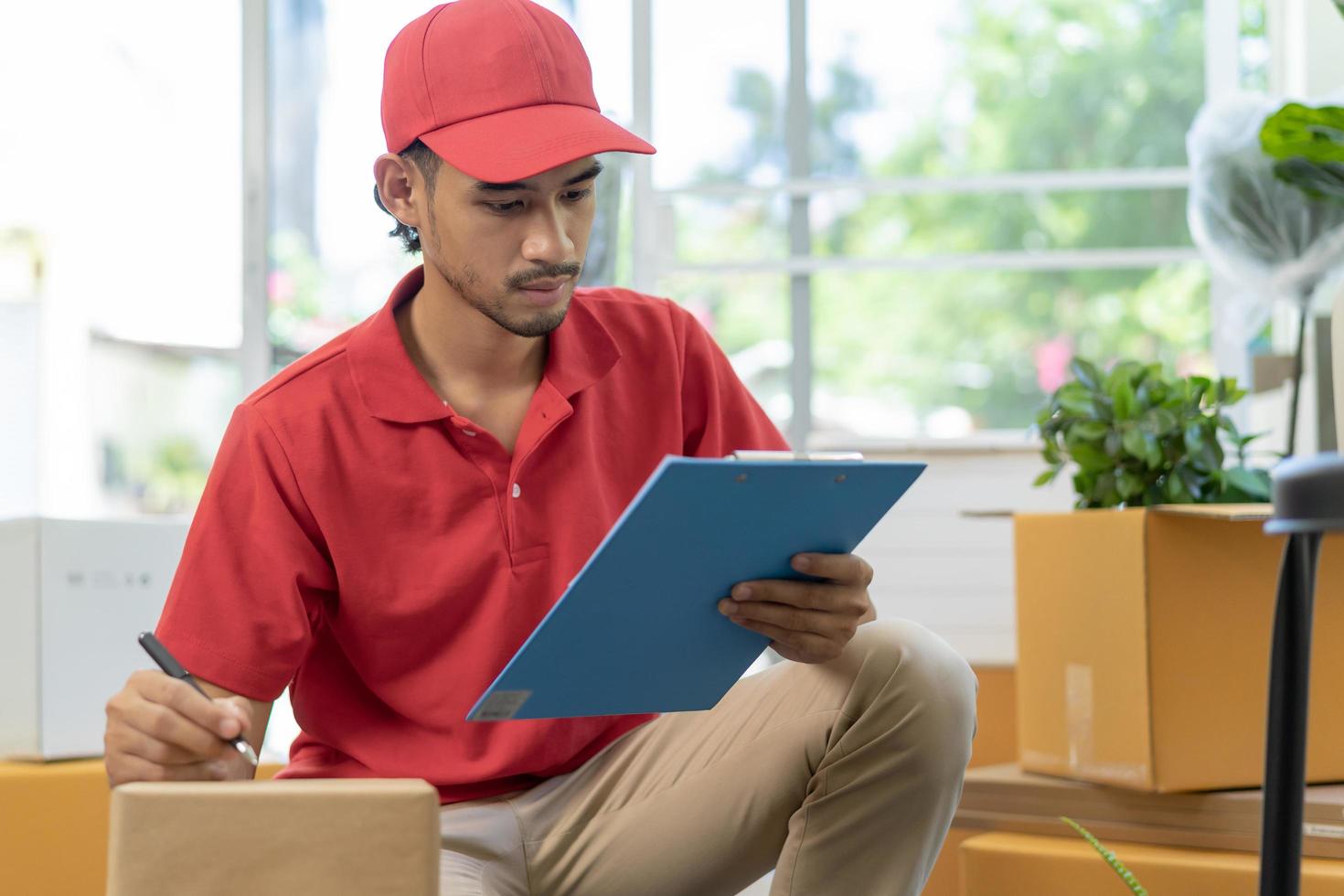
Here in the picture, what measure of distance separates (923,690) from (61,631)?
3.48 ft

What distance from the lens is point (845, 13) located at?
300 centimetres

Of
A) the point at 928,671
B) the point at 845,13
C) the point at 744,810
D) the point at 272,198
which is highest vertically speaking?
the point at 845,13

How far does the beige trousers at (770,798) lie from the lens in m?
1.15

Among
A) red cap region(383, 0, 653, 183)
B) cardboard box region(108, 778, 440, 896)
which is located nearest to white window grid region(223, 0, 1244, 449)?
red cap region(383, 0, 653, 183)

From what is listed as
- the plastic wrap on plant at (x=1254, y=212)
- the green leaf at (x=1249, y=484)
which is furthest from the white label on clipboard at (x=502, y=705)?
the plastic wrap on plant at (x=1254, y=212)

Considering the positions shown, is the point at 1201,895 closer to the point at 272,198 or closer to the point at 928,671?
the point at 928,671

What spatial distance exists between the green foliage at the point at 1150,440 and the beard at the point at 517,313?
0.68m

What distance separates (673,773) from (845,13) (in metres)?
2.19

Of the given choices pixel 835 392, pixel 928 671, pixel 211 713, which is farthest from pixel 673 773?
pixel 835 392

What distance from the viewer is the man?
1154mm

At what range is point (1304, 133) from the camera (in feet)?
6.22

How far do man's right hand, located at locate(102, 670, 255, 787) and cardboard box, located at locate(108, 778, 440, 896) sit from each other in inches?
6.7

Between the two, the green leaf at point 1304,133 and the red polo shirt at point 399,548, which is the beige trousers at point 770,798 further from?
the green leaf at point 1304,133

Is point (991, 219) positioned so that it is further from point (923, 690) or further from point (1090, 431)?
point (923, 690)
